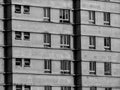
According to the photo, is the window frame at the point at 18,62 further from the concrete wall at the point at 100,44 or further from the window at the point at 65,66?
the concrete wall at the point at 100,44

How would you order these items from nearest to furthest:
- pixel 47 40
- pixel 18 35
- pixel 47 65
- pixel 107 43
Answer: pixel 18 35 → pixel 47 65 → pixel 47 40 → pixel 107 43

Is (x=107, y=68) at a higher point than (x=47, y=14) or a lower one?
lower

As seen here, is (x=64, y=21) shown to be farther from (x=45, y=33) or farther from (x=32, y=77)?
(x=32, y=77)

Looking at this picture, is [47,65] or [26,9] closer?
[26,9]

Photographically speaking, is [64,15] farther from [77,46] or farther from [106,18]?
[106,18]

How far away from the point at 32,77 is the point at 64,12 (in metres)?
8.83

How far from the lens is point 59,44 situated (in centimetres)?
7044

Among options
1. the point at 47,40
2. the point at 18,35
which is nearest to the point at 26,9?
the point at 18,35

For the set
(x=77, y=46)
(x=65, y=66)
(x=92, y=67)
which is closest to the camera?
(x=65, y=66)

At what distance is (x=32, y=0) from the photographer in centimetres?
6906

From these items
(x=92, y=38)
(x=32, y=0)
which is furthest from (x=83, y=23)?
(x=32, y=0)

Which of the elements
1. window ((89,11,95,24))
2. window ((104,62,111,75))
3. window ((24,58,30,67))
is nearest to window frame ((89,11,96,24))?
window ((89,11,95,24))

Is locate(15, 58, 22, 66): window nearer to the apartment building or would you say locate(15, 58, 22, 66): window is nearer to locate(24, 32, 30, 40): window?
the apartment building

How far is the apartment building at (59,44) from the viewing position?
222 feet
